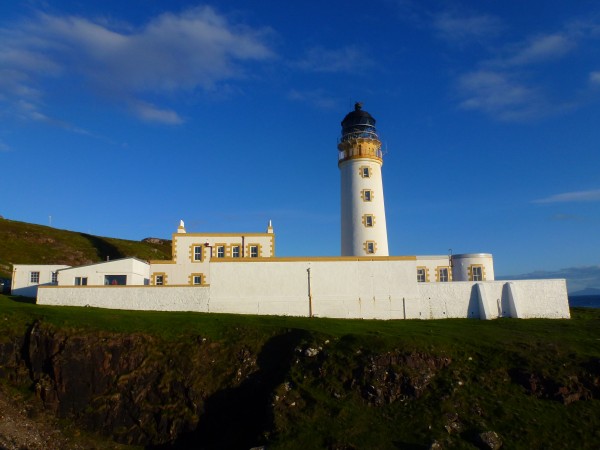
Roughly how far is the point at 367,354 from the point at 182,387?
33.3ft

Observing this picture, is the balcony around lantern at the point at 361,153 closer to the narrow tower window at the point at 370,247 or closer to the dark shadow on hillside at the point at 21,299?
the narrow tower window at the point at 370,247

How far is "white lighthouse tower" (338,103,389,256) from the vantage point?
1711 inches

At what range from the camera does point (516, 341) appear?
29766 millimetres

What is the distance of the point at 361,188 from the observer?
44781 mm

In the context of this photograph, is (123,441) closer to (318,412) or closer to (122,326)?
(122,326)

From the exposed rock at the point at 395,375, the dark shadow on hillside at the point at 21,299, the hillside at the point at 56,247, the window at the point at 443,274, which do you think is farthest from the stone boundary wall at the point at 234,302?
the hillside at the point at 56,247

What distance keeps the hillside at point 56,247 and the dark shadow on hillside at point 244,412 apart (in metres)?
45.5

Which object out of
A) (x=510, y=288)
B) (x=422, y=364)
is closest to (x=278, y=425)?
(x=422, y=364)

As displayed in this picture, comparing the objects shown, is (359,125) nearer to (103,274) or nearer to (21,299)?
(103,274)

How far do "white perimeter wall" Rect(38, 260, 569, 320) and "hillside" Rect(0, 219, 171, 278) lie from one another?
31.6 metres

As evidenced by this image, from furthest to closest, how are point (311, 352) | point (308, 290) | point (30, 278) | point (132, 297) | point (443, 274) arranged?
point (443, 274), point (30, 278), point (308, 290), point (132, 297), point (311, 352)

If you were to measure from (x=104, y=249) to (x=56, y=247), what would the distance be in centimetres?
756

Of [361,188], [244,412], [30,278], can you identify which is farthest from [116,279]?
[361,188]

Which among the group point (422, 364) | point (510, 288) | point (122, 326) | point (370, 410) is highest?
point (510, 288)
